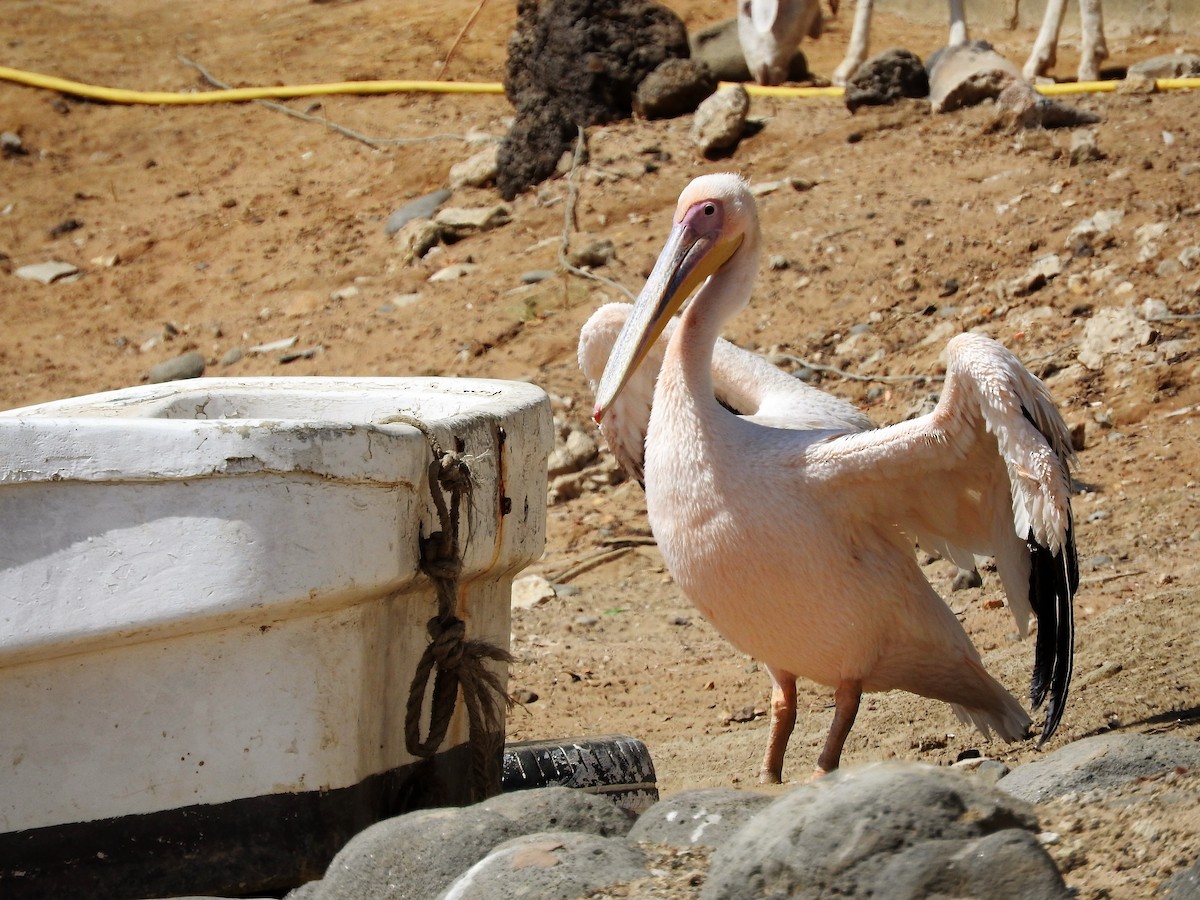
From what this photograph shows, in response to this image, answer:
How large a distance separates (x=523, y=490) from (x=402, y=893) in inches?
38.1

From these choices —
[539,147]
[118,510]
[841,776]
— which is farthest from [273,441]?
[539,147]

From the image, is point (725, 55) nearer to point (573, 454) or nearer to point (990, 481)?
point (573, 454)

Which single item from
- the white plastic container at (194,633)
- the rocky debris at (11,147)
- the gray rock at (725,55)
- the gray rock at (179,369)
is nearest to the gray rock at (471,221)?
the gray rock at (179,369)

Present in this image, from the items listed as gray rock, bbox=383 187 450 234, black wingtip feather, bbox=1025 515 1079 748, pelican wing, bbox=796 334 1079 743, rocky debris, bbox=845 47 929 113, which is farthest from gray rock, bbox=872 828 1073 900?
gray rock, bbox=383 187 450 234

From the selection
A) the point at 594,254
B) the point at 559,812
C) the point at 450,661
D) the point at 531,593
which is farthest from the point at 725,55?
the point at 559,812

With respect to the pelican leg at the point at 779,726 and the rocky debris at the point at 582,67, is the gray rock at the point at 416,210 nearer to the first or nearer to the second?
the rocky debris at the point at 582,67

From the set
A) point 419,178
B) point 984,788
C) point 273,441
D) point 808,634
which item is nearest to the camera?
point 984,788

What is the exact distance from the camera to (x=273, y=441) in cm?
255

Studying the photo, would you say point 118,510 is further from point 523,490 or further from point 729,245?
point 729,245

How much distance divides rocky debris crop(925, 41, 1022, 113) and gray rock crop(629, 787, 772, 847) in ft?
23.1

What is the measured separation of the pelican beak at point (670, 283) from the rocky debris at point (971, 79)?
537 centimetres

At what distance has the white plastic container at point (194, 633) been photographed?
8.16 ft

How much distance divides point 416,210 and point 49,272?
2658 millimetres

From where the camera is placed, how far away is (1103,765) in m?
2.60
